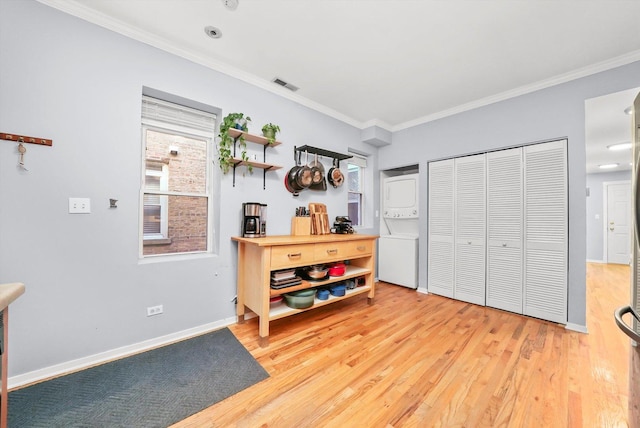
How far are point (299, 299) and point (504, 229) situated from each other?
8.58 feet

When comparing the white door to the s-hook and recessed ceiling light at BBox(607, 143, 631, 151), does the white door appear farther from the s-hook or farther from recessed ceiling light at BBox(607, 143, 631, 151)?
the s-hook

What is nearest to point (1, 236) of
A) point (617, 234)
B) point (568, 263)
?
point (568, 263)

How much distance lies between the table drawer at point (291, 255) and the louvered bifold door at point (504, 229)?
2.35 metres

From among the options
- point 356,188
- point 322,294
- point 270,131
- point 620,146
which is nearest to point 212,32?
point 270,131

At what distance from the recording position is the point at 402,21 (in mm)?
1878

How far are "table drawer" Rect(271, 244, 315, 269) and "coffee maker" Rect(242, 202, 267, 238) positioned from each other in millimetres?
495

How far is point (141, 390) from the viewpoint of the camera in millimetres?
1531

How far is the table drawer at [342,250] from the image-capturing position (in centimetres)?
244

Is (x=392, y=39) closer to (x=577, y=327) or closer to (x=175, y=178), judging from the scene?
(x=175, y=178)

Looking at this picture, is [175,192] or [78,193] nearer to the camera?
[78,193]

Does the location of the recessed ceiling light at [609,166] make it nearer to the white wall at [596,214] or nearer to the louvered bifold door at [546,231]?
the white wall at [596,214]

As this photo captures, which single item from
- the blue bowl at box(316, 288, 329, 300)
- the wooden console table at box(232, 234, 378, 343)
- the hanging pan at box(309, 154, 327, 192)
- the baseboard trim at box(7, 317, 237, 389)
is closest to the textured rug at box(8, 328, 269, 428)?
the baseboard trim at box(7, 317, 237, 389)

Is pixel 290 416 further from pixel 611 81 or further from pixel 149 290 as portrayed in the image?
pixel 611 81

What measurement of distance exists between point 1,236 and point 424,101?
13.7ft
